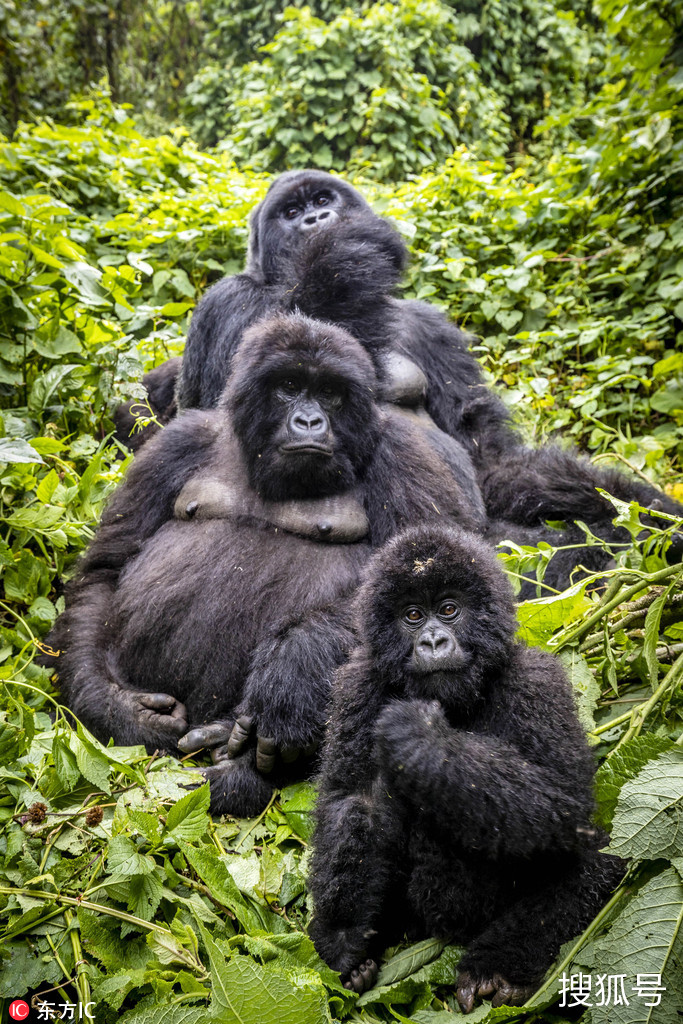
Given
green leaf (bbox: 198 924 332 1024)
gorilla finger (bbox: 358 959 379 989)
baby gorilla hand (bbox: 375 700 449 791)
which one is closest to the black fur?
baby gorilla hand (bbox: 375 700 449 791)

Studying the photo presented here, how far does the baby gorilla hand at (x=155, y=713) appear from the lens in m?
3.04

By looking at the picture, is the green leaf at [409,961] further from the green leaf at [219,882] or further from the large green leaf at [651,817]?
the large green leaf at [651,817]

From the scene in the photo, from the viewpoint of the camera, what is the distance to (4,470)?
3.38m

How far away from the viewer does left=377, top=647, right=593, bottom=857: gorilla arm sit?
1979 millimetres

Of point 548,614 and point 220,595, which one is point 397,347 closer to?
point 220,595

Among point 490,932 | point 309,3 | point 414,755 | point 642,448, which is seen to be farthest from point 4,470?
point 309,3

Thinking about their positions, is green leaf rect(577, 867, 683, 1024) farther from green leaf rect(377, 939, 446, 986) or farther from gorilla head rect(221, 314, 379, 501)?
gorilla head rect(221, 314, 379, 501)

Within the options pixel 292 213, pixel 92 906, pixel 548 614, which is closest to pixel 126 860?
pixel 92 906

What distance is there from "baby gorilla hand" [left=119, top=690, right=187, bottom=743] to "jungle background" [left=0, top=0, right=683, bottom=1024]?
14 centimetres

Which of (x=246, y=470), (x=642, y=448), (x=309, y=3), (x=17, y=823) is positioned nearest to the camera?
(x=17, y=823)

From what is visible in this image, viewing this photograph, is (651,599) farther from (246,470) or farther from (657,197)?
(657,197)

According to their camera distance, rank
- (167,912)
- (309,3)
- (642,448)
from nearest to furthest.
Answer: (167,912) < (642,448) < (309,3)

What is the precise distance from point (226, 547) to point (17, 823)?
1.17 meters

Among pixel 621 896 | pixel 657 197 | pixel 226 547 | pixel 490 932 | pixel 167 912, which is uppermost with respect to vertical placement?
pixel 657 197
